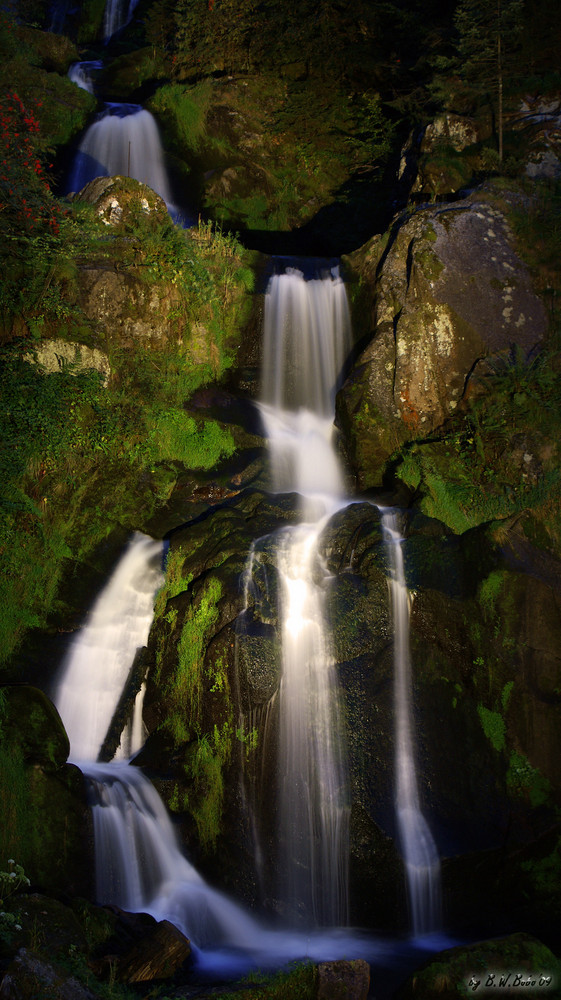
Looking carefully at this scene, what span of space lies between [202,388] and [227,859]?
7.12 meters

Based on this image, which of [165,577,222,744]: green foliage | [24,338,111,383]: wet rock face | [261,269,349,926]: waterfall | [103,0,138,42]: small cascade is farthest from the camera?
[103,0,138,42]: small cascade

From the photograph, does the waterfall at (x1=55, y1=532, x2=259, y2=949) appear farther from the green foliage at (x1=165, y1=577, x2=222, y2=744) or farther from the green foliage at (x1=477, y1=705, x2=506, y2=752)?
the green foliage at (x1=477, y1=705, x2=506, y2=752)

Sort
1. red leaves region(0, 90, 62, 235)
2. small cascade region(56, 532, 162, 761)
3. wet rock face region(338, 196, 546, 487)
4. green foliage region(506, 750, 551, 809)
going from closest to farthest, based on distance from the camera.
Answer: green foliage region(506, 750, 551, 809) → small cascade region(56, 532, 162, 761) → red leaves region(0, 90, 62, 235) → wet rock face region(338, 196, 546, 487)

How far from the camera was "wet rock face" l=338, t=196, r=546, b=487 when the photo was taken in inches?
401

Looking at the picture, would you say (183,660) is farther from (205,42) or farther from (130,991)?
(205,42)

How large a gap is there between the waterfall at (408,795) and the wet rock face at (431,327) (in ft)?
10.2

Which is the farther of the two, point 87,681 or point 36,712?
point 87,681

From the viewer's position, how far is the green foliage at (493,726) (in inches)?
263

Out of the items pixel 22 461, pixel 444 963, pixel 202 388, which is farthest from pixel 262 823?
pixel 202 388

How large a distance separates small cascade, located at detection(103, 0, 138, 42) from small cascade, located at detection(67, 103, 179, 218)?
10957 mm

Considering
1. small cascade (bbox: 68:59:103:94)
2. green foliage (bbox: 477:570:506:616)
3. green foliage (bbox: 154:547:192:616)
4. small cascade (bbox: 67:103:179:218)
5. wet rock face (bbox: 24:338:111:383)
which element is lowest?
green foliage (bbox: 477:570:506:616)

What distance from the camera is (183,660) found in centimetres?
712

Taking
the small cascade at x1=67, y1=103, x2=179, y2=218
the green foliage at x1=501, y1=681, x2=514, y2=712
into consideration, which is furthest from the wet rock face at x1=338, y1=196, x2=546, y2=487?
the small cascade at x1=67, y1=103, x2=179, y2=218

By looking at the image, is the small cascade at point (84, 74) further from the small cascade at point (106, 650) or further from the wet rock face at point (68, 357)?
the small cascade at point (106, 650)
